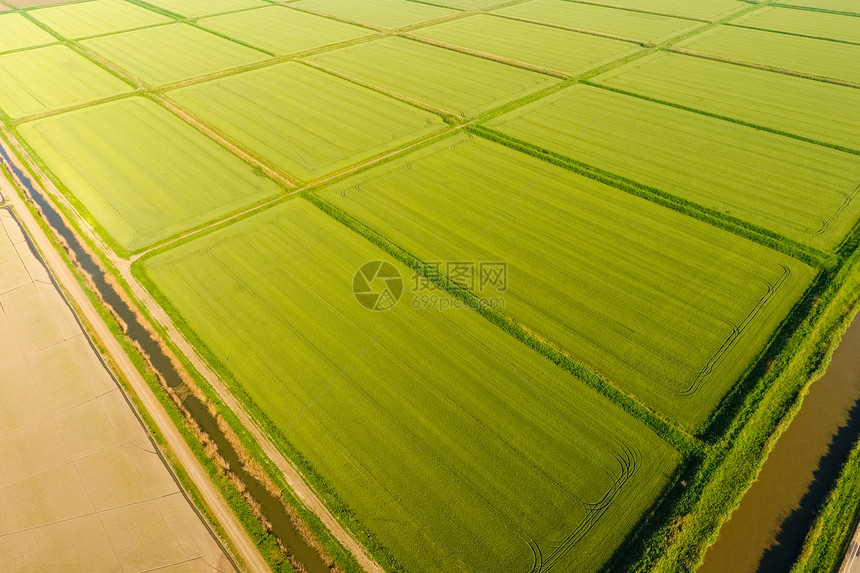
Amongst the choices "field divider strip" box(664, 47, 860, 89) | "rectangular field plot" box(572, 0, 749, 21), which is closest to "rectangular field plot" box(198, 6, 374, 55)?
"field divider strip" box(664, 47, 860, 89)

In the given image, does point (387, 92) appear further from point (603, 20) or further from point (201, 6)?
point (201, 6)

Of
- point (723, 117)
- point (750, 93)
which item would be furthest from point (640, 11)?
point (723, 117)

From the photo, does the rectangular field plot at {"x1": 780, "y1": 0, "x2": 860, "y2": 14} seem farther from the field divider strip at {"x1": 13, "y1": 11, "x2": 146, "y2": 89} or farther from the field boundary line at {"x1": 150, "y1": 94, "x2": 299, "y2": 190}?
the field divider strip at {"x1": 13, "y1": 11, "x2": 146, "y2": 89}

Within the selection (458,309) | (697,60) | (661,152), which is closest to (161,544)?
(458,309)

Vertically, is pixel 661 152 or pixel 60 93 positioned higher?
pixel 661 152

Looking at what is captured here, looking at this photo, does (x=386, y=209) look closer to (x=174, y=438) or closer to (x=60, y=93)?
(x=174, y=438)
